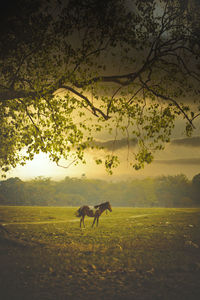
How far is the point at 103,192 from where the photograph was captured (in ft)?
418

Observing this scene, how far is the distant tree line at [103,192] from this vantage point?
97.1 metres

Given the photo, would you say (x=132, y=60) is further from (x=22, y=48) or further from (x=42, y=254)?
(x=42, y=254)

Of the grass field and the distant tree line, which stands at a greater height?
the distant tree line

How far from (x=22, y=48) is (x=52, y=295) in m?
13.9

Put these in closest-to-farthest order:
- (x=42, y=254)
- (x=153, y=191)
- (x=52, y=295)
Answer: (x=52, y=295) < (x=42, y=254) < (x=153, y=191)

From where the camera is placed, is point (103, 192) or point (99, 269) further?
point (103, 192)

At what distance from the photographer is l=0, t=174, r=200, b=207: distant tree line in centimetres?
9706

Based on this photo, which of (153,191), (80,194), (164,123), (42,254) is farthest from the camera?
(80,194)

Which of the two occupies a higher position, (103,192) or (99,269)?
(103,192)

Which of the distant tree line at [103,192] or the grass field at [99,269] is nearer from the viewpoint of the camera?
the grass field at [99,269]

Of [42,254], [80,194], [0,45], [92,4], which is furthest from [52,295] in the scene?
[80,194]

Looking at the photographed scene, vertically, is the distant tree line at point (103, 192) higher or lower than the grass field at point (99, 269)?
higher

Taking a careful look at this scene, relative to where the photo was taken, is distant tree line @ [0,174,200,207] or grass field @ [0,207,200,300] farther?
distant tree line @ [0,174,200,207]

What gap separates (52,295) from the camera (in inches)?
458
